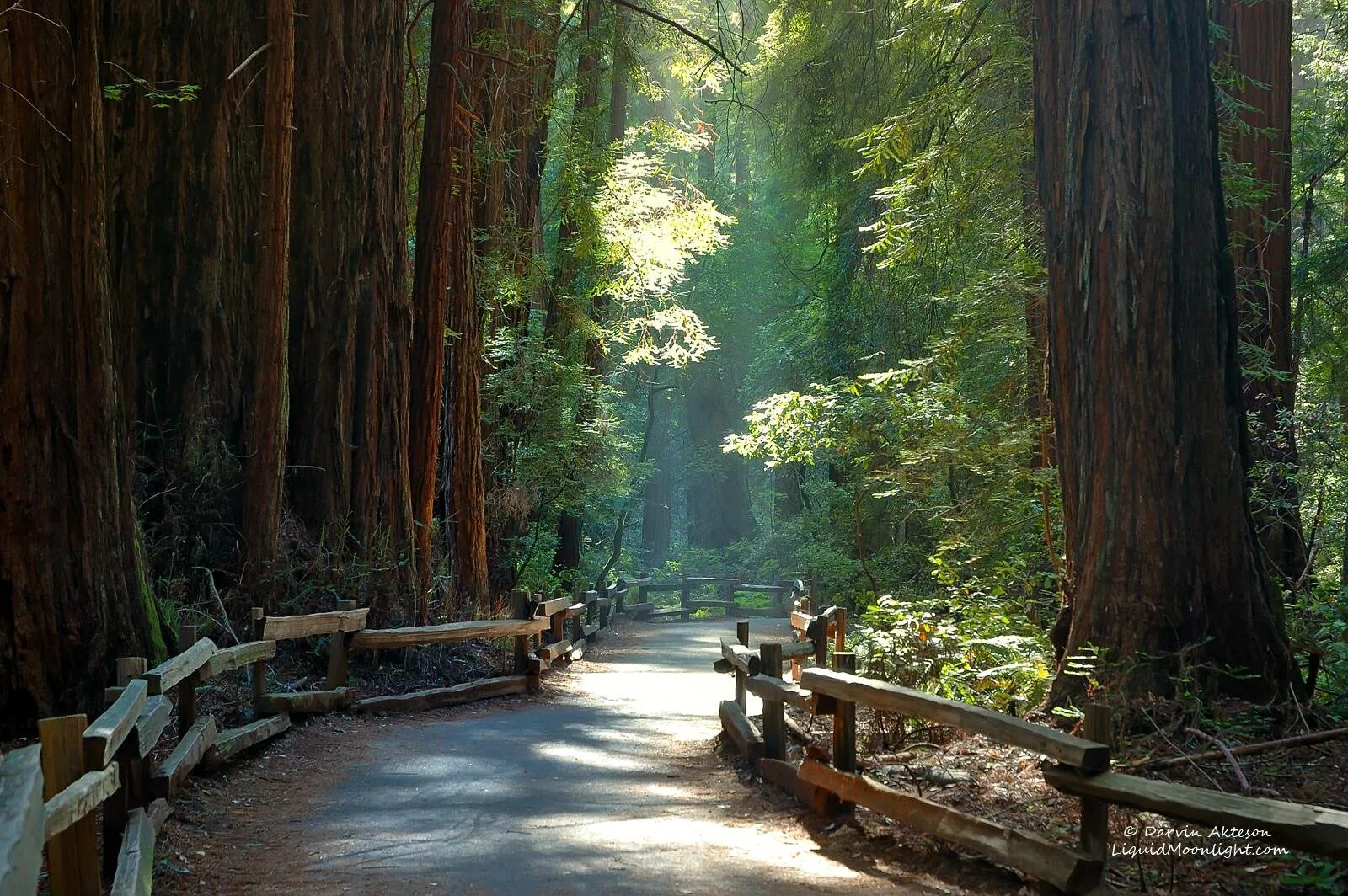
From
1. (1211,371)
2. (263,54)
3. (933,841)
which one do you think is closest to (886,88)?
(263,54)

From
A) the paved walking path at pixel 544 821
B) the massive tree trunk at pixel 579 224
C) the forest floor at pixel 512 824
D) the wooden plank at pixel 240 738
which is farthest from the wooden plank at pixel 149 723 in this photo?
the massive tree trunk at pixel 579 224

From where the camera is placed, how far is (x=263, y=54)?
12664mm

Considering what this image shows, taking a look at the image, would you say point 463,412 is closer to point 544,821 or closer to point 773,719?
point 773,719

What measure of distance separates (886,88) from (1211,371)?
10.2 metres

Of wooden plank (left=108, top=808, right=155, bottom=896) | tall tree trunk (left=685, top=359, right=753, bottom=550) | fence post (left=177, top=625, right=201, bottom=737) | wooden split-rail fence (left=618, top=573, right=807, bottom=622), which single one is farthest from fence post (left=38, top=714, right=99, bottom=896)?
tall tree trunk (left=685, top=359, right=753, bottom=550)

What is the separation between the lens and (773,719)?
8766 millimetres

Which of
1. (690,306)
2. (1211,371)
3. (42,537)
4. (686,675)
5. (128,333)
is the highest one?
(690,306)

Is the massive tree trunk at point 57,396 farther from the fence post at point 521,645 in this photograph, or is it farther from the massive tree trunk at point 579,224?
the massive tree trunk at point 579,224

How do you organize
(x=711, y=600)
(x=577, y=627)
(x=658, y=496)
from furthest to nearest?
(x=658, y=496) → (x=711, y=600) → (x=577, y=627)

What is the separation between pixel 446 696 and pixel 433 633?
904mm

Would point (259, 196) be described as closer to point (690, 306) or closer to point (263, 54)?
point (263, 54)

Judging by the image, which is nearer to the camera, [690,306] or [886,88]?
[886,88]

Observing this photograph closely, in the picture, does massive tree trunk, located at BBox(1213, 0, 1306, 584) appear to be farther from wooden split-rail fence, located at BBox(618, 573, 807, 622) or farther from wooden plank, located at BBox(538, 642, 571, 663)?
wooden split-rail fence, located at BBox(618, 573, 807, 622)

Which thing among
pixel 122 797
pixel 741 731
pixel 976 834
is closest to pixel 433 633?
pixel 741 731
